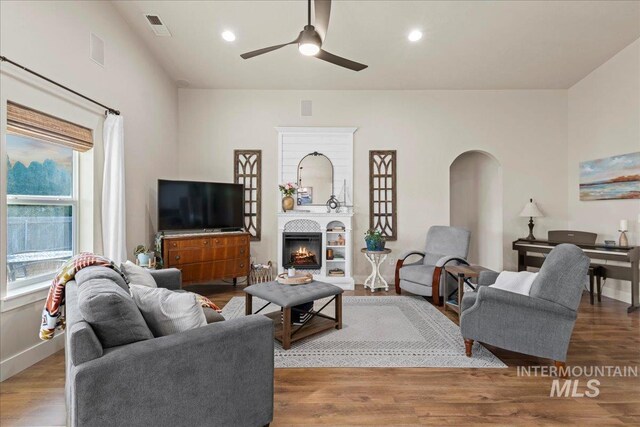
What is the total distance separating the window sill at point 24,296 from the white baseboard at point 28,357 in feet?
1.23

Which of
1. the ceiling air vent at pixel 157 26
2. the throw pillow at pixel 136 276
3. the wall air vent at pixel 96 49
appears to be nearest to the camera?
the throw pillow at pixel 136 276

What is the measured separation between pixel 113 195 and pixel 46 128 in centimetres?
82

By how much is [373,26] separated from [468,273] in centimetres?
294

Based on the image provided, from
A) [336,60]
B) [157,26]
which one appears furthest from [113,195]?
[336,60]

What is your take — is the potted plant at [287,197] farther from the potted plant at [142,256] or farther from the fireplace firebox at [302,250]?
the potted plant at [142,256]

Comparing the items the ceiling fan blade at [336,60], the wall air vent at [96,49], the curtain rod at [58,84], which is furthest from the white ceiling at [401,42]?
the curtain rod at [58,84]

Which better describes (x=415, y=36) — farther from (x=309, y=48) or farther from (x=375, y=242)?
(x=375, y=242)

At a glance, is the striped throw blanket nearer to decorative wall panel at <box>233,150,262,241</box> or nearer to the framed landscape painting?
decorative wall panel at <box>233,150,262,241</box>

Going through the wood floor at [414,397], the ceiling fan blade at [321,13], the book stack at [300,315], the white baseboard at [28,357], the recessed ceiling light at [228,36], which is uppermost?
the recessed ceiling light at [228,36]

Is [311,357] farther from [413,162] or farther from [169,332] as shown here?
[413,162]

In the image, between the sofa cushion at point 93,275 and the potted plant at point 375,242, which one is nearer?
the sofa cushion at point 93,275

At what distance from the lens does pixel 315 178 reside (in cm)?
491

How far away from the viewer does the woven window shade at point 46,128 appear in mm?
2137

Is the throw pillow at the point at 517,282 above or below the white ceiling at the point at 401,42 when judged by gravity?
below
